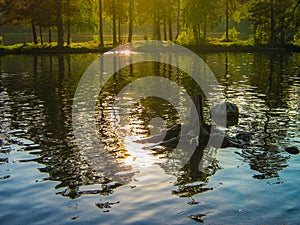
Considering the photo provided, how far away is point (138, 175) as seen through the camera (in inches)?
546

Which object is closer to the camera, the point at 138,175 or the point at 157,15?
the point at 138,175

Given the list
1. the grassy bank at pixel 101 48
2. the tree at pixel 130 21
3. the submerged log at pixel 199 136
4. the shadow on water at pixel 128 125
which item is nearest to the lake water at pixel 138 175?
the shadow on water at pixel 128 125

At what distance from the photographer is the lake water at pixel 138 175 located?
10914 mm

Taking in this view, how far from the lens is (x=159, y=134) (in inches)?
728

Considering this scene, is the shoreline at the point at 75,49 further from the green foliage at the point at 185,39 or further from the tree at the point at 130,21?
the tree at the point at 130,21

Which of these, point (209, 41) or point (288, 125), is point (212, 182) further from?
point (209, 41)

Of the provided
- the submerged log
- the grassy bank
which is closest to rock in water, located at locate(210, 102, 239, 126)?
the submerged log

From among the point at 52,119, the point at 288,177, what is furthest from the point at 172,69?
the point at 288,177

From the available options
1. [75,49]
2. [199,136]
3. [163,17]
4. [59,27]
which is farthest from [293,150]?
[163,17]

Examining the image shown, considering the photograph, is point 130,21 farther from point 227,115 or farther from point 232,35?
point 227,115

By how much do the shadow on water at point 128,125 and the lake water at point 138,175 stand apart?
0.15 ft

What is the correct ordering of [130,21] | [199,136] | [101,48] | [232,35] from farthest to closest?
1. [232,35]
2. [130,21]
3. [101,48]
4. [199,136]

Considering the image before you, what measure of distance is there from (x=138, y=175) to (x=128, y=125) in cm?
748

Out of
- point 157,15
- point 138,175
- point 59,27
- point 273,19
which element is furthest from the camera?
point 157,15
